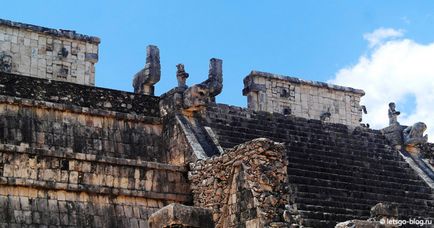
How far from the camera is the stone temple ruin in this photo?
1311cm

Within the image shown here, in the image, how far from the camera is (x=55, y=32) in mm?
23734

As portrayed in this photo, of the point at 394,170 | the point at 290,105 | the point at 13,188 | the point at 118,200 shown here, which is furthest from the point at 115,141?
the point at 290,105

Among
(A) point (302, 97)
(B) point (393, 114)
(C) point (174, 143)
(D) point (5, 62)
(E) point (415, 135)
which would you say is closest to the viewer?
(C) point (174, 143)

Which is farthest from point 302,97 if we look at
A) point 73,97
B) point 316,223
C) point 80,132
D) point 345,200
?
point 316,223

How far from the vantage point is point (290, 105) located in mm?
27000

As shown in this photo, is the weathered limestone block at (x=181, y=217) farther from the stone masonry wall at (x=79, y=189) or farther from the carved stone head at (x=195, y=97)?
the carved stone head at (x=195, y=97)

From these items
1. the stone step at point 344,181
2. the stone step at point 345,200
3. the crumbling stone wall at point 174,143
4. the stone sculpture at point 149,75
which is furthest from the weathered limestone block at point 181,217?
the stone sculpture at point 149,75

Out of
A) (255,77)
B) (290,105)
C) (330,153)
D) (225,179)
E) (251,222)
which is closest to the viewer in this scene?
(251,222)

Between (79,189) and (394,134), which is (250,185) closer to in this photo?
(79,189)

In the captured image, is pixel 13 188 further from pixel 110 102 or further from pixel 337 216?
pixel 337 216

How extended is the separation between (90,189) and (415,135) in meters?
8.97

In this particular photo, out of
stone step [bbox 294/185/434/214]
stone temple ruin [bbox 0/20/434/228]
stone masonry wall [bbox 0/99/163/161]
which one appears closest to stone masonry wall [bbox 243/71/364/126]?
stone temple ruin [bbox 0/20/434/228]

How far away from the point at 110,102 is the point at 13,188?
13.0 ft

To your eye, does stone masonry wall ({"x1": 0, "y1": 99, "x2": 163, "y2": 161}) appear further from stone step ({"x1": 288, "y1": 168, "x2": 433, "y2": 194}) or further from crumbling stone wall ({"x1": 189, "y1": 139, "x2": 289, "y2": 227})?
stone step ({"x1": 288, "y1": 168, "x2": 433, "y2": 194})
